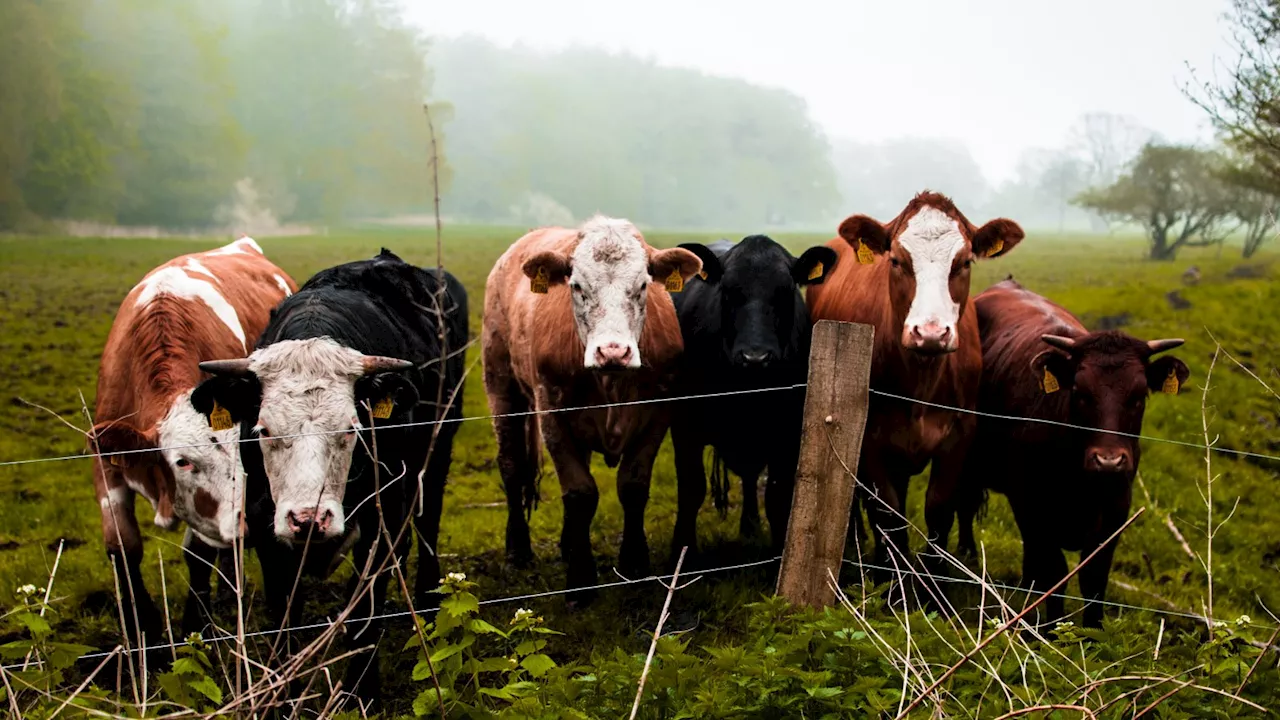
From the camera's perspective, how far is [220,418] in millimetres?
4176

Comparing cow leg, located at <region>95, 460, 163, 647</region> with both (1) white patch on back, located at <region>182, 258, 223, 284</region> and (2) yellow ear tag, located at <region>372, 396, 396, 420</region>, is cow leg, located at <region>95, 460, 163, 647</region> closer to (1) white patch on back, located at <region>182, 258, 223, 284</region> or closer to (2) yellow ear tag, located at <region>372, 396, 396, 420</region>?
(1) white patch on back, located at <region>182, 258, 223, 284</region>

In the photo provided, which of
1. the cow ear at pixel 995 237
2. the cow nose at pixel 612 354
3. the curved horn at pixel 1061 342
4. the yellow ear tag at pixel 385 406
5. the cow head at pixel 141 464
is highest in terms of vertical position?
the cow ear at pixel 995 237

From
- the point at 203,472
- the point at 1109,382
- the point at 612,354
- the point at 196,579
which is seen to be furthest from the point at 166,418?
the point at 1109,382

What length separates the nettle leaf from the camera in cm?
295

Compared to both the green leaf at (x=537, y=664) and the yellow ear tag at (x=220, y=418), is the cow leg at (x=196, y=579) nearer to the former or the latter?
the yellow ear tag at (x=220, y=418)

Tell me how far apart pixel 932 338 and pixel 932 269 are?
18.4 inches

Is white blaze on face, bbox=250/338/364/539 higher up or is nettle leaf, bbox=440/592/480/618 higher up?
white blaze on face, bbox=250/338/364/539

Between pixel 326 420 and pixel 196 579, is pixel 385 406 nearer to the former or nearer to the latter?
pixel 326 420

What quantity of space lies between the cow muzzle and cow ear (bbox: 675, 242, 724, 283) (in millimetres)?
1353

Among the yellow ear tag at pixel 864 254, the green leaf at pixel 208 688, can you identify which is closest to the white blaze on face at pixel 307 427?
the green leaf at pixel 208 688

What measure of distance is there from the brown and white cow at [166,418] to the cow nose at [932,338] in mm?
3274

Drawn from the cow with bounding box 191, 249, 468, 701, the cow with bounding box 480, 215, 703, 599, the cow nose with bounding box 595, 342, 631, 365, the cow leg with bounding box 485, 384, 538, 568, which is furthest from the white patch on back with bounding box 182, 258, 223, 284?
the cow nose with bounding box 595, 342, 631, 365

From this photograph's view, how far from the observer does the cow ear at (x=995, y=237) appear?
5.21 metres

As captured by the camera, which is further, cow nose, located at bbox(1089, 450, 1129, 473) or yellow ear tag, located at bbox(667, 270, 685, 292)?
yellow ear tag, located at bbox(667, 270, 685, 292)
